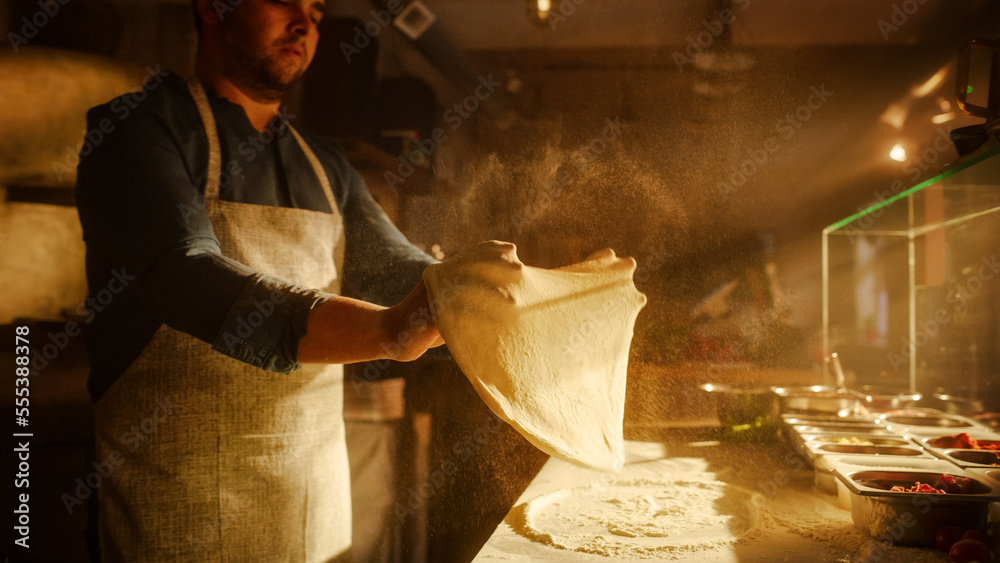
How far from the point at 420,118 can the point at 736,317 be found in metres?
0.94

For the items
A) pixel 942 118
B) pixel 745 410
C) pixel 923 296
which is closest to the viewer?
pixel 745 410

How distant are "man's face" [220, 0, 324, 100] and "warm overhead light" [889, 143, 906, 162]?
1558mm

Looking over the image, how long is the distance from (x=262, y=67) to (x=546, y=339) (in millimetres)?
1027

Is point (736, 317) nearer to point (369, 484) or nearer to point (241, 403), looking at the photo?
point (369, 484)

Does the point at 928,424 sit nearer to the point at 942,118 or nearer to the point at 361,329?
the point at 942,118

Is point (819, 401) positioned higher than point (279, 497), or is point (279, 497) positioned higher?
point (819, 401)

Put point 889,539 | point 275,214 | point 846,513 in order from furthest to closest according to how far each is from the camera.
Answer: point 275,214 → point 846,513 → point 889,539

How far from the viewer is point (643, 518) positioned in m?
1.11

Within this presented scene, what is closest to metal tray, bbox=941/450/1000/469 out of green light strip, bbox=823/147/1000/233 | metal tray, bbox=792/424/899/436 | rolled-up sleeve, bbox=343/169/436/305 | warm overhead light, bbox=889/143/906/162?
metal tray, bbox=792/424/899/436

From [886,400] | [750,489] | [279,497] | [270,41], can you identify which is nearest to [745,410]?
[750,489]

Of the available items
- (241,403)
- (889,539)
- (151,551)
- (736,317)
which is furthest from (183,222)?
(889,539)

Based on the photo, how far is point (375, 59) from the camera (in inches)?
56.9

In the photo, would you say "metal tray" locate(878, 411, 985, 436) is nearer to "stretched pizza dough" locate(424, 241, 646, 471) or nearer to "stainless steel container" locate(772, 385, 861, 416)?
"stainless steel container" locate(772, 385, 861, 416)

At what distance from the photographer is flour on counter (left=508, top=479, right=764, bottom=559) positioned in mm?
975
